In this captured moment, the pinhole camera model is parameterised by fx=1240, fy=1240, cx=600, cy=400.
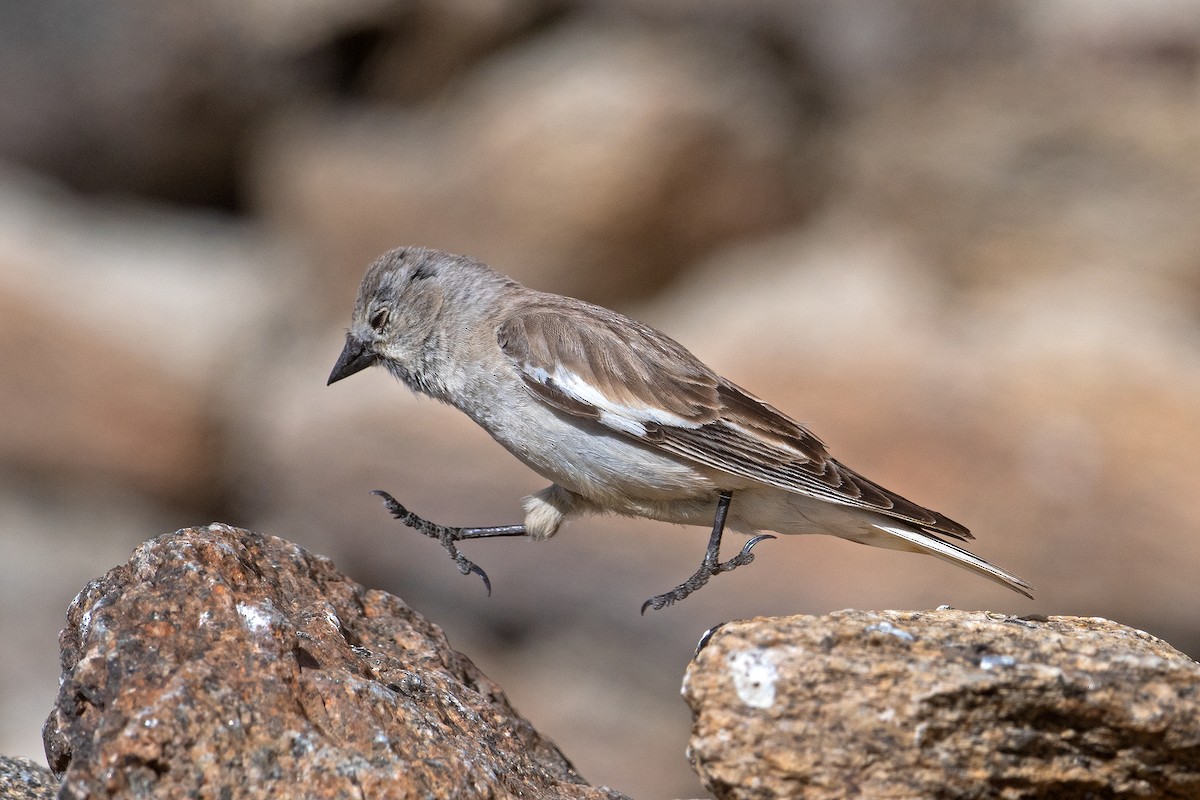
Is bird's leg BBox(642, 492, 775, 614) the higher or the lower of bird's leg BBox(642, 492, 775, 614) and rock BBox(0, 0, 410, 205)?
the lower

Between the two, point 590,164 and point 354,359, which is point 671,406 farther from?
point 590,164

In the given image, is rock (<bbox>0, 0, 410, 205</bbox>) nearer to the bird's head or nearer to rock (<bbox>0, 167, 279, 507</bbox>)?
rock (<bbox>0, 167, 279, 507</bbox>)

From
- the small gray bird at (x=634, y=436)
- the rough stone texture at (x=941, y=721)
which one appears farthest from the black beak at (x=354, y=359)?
the rough stone texture at (x=941, y=721)

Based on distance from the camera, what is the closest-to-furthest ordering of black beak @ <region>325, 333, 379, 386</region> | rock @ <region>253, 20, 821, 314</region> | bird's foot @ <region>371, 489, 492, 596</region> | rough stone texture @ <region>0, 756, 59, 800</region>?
rough stone texture @ <region>0, 756, 59, 800</region> < bird's foot @ <region>371, 489, 492, 596</region> < black beak @ <region>325, 333, 379, 386</region> < rock @ <region>253, 20, 821, 314</region>

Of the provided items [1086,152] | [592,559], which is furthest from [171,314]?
[1086,152]

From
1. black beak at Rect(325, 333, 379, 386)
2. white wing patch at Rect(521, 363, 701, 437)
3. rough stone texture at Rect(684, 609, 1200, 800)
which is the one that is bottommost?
rough stone texture at Rect(684, 609, 1200, 800)

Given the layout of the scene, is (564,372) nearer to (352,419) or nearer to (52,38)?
(352,419)

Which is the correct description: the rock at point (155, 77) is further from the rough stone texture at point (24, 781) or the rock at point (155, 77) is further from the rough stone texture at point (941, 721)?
the rough stone texture at point (941, 721)

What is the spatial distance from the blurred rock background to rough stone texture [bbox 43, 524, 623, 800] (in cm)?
947

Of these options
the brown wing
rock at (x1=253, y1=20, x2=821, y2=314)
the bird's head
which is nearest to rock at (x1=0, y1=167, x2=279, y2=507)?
rock at (x1=253, y1=20, x2=821, y2=314)

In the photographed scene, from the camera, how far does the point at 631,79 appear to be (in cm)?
1509

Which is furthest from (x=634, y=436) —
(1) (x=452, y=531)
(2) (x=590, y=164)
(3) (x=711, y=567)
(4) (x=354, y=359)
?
(2) (x=590, y=164)

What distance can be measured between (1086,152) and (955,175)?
147cm

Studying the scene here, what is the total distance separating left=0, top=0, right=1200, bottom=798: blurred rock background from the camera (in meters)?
13.4
